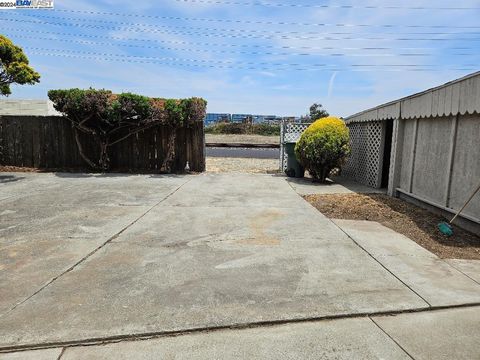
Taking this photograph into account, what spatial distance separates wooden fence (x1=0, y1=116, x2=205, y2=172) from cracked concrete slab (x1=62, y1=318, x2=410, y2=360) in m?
9.96

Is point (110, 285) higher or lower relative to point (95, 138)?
lower

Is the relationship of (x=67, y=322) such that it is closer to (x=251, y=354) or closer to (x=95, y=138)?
(x=251, y=354)

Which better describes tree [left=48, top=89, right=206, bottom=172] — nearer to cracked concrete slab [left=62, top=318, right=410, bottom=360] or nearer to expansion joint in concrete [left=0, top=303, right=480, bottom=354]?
expansion joint in concrete [left=0, top=303, right=480, bottom=354]

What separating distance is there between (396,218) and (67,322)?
17.7ft

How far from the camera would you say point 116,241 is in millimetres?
4488

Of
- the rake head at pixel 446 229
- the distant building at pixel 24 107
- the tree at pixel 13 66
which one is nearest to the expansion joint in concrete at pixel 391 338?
the rake head at pixel 446 229

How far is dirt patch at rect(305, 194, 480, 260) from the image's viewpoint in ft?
15.0

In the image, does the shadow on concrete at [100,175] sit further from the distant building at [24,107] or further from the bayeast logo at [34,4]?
the distant building at [24,107]

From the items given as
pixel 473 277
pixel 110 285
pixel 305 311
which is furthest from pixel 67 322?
pixel 473 277

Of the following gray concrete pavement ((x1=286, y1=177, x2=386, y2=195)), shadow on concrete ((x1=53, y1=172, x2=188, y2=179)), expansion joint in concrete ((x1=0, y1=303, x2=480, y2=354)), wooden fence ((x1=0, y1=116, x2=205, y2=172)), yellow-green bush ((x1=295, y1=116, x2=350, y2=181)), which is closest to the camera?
expansion joint in concrete ((x1=0, y1=303, x2=480, y2=354))

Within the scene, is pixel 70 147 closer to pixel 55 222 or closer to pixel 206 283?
pixel 55 222

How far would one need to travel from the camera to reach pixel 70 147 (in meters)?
12.2

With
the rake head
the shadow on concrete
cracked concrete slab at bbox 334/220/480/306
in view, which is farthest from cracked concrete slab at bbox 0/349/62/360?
the shadow on concrete

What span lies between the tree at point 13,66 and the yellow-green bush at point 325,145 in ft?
26.7
